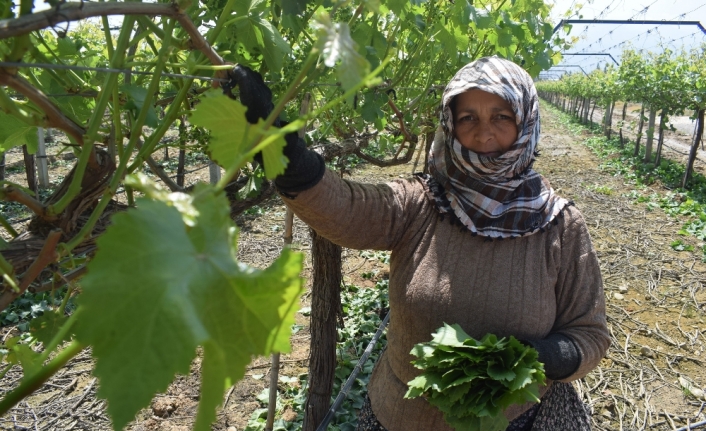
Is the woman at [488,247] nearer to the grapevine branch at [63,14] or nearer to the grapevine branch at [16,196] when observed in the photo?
the grapevine branch at [16,196]

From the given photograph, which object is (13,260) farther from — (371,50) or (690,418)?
(690,418)

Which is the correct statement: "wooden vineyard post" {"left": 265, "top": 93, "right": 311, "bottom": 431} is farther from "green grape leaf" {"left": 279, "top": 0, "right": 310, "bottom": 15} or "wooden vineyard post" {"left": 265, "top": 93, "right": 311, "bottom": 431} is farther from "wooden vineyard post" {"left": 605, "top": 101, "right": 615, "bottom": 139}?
"wooden vineyard post" {"left": 605, "top": 101, "right": 615, "bottom": 139}

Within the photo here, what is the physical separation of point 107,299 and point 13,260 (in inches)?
20.2


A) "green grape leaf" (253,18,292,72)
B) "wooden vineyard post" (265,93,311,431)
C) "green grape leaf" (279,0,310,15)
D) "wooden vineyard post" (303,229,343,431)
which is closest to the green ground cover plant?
"wooden vineyard post" (303,229,343,431)

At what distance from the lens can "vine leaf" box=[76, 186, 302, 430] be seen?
12.8 inches

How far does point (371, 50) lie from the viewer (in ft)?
4.63

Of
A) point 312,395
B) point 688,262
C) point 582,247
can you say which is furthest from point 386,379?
point 688,262

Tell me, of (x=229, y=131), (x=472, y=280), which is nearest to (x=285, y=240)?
(x=472, y=280)

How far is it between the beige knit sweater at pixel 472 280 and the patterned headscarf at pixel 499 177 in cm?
4

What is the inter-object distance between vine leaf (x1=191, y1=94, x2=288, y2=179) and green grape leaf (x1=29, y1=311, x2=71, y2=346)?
0.55m

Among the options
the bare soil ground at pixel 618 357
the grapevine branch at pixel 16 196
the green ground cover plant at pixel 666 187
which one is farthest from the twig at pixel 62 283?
the green ground cover plant at pixel 666 187

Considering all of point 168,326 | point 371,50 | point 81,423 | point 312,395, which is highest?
point 371,50

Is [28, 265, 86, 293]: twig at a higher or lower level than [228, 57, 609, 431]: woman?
higher

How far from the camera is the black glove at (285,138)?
94cm
